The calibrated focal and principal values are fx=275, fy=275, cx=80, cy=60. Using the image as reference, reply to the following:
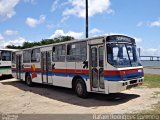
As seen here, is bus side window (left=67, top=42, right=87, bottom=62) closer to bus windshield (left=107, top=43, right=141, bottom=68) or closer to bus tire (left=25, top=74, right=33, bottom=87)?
bus windshield (left=107, top=43, right=141, bottom=68)

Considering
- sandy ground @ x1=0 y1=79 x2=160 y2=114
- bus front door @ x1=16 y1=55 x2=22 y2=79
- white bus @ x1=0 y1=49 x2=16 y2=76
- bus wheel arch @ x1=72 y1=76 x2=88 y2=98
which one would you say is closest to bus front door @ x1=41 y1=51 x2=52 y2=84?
sandy ground @ x1=0 y1=79 x2=160 y2=114

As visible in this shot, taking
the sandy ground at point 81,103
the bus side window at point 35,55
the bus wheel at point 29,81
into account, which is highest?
the bus side window at point 35,55

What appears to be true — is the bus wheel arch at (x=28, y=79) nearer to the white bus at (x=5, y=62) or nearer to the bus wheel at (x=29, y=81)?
the bus wheel at (x=29, y=81)

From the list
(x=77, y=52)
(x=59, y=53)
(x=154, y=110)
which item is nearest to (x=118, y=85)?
(x=154, y=110)

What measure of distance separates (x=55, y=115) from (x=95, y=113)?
145 cm

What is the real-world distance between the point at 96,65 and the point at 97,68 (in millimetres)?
156

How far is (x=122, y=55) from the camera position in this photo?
39.3 ft

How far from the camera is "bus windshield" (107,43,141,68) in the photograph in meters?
11.7

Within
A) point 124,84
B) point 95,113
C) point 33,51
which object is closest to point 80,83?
point 124,84

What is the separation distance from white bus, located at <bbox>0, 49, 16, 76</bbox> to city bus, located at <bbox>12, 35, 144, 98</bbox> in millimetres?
8941

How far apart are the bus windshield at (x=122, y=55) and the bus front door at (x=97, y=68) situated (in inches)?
18.9

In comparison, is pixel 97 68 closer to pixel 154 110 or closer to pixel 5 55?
pixel 154 110

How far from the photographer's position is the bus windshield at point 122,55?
460 inches

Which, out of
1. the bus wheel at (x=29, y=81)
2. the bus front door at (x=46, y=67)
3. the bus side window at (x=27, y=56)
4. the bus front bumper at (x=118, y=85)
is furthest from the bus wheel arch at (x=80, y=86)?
the bus side window at (x=27, y=56)
